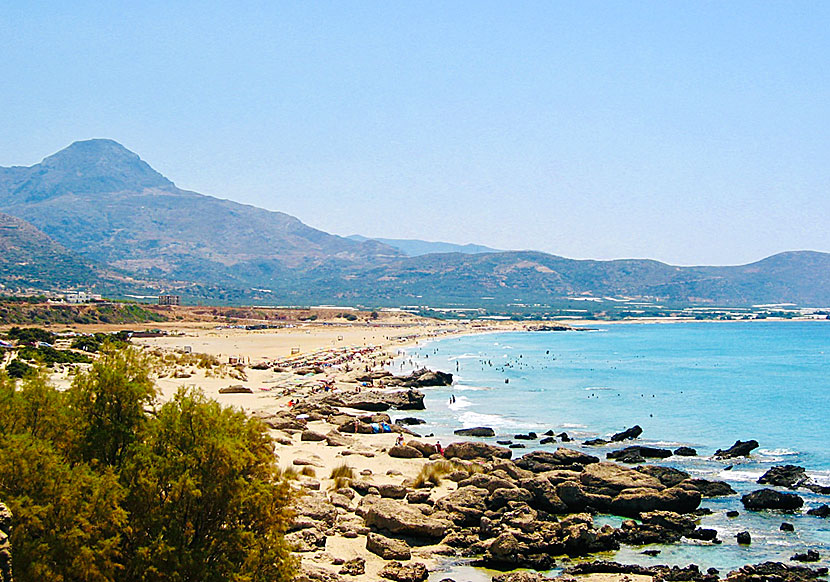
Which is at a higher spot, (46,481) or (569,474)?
(46,481)

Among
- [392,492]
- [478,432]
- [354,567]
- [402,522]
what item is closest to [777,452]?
[478,432]

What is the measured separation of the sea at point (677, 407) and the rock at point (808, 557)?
0.31m

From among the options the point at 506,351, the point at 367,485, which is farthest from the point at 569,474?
the point at 506,351

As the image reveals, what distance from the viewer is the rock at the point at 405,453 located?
98.2 ft

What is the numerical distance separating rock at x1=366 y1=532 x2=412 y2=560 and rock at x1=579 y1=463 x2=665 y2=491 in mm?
8502

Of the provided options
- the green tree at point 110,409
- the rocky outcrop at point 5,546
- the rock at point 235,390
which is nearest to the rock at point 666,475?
the green tree at point 110,409

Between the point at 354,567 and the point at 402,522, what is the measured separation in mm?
3091

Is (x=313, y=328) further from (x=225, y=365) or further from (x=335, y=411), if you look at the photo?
(x=335, y=411)

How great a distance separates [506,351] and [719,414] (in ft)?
173

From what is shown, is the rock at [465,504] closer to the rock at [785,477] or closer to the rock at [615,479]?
the rock at [615,479]

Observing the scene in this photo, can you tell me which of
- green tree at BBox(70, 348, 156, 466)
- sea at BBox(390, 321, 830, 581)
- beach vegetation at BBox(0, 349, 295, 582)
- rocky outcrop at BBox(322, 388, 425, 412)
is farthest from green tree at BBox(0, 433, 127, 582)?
rocky outcrop at BBox(322, 388, 425, 412)

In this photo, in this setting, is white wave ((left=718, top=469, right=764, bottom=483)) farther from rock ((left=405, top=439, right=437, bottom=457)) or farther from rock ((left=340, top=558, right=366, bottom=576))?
rock ((left=340, top=558, right=366, bottom=576))

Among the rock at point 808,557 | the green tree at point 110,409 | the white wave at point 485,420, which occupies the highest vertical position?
the green tree at point 110,409

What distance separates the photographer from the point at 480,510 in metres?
21.8
